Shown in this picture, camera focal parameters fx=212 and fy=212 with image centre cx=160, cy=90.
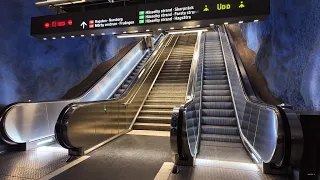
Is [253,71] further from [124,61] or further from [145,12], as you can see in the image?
[124,61]

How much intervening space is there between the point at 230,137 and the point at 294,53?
7.91ft

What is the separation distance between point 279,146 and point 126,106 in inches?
176

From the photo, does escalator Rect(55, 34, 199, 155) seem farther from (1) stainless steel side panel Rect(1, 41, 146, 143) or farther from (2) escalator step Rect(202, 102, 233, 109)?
(2) escalator step Rect(202, 102, 233, 109)

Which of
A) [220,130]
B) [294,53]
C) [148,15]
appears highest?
[148,15]

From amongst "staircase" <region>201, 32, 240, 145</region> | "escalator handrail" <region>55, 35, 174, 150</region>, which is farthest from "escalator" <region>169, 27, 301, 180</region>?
"escalator handrail" <region>55, 35, 174, 150</region>

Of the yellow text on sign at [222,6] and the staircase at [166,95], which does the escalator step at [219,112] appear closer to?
the staircase at [166,95]

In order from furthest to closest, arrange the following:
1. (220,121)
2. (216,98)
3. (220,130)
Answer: (216,98), (220,121), (220,130)

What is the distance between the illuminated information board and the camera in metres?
4.52

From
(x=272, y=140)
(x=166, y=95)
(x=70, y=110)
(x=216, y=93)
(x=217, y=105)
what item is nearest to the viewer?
(x=272, y=140)

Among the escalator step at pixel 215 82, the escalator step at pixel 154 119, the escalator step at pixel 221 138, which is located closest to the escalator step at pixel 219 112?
the escalator step at pixel 221 138

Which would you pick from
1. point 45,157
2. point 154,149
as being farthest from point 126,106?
point 45,157

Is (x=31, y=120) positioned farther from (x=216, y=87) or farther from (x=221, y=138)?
(x=216, y=87)

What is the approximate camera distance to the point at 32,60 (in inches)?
278

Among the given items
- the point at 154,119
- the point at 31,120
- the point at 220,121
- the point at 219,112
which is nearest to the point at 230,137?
the point at 220,121
